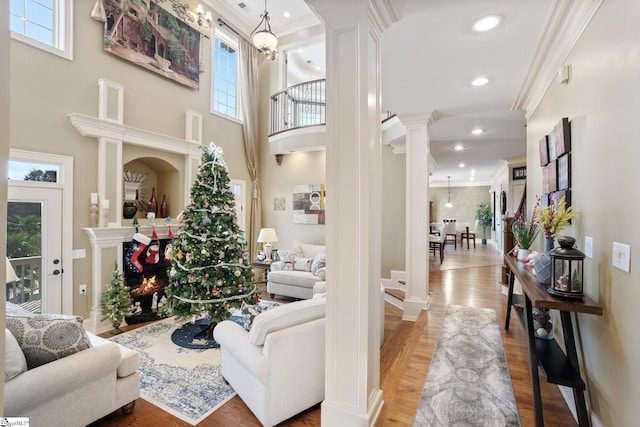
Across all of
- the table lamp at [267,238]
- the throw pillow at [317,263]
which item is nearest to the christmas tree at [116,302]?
the table lamp at [267,238]

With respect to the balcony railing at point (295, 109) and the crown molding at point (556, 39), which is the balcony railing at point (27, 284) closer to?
the balcony railing at point (295, 109)

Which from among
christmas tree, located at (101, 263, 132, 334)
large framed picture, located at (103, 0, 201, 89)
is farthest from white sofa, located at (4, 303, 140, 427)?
large framed picture, located at (103, 0, 201, 89)

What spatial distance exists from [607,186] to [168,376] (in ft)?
11.7

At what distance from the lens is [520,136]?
5.03m

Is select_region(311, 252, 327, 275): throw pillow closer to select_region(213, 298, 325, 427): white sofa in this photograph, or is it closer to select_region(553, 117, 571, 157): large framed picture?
select_region(213, 298, 325, 427): white sofa

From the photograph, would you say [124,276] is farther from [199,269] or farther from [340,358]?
[340,358]

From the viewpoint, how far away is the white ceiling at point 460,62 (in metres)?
1.96

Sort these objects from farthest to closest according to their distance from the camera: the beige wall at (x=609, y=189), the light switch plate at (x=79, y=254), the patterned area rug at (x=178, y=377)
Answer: the light switch plate at (x=79, y=254), the patterned area rug at (x=178, y=377), the beige wall at (x=609, y=189)

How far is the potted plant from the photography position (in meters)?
12.2

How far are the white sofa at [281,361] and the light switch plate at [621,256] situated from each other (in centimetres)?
172

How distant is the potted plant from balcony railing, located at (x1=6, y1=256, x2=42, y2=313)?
1345cm

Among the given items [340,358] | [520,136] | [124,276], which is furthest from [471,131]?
[124,276]

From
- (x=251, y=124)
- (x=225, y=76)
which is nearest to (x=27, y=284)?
(x=251, y=124)

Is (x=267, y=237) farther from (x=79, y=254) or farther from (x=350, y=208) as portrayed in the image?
(x=350, y=208)
